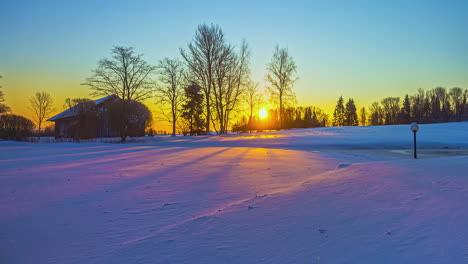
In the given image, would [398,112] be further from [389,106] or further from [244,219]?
[244,219]

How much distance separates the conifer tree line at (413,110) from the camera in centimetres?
5397

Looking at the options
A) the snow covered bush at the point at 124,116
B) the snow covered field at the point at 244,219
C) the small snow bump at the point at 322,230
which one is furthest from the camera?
the snow covered bush at the point at 124,116

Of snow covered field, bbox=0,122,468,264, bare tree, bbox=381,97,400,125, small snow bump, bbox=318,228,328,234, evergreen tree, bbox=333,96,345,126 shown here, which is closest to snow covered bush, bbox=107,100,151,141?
snow covered field, bbox=0,122,468,264

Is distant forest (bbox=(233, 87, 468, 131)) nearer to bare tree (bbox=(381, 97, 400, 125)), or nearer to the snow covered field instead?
bare tree (bbox=(381, 97, 400, 125))

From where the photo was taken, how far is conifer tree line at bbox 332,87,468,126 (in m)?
54.0

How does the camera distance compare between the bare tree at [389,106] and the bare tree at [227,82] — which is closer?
the bare tree at [227,82]

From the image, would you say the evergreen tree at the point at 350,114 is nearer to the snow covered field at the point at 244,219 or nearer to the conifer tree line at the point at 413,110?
the conifer tree line at the point at 413,110

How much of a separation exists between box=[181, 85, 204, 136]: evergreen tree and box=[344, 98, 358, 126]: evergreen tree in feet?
162

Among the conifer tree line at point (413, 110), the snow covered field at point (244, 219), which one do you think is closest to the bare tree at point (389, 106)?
the conifer tree line at point (413, 110)

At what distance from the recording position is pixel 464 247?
182 cm

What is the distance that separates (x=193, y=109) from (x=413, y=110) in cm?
5833

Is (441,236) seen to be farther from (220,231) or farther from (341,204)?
(220,231)

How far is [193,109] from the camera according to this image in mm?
27719

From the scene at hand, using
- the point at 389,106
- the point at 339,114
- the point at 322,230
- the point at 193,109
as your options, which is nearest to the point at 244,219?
the point at 322,230
